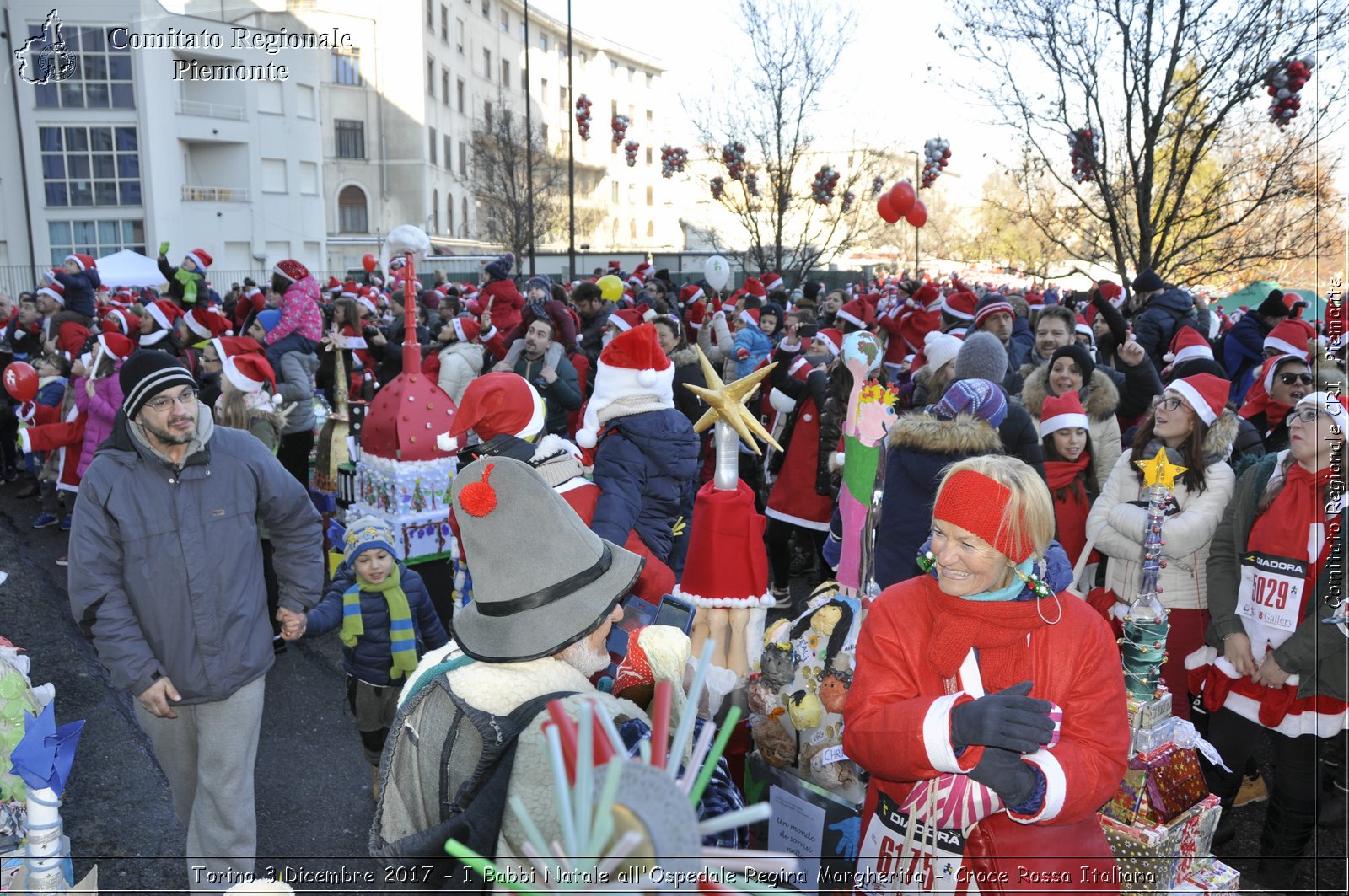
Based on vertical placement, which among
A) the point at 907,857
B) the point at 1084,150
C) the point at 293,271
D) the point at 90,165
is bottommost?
the point at 907,857

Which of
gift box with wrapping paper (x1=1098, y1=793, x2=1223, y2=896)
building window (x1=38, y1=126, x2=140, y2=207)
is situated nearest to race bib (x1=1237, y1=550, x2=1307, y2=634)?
gift box with wrapping paper (x1=1098, y1=793, x2=1223, y2=896)

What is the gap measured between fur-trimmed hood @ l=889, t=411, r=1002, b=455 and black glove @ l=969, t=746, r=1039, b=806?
202cm

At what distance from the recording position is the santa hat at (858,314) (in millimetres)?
10234

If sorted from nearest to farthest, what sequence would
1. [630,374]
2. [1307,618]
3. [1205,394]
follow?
[1307,618] → [630,374] → [1205,394]

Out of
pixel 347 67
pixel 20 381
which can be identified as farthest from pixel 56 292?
pixel 347 67

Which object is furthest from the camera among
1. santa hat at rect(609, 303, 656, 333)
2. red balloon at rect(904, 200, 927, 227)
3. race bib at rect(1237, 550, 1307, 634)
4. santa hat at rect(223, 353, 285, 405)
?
red balloon at rect(904, 200, 927, 227)

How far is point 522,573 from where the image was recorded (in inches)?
80.4

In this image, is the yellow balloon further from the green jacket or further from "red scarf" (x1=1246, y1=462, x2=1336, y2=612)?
"red scarf" (x1=1246, y1=462, x2=1336, y2=612)

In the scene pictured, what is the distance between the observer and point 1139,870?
3.00m

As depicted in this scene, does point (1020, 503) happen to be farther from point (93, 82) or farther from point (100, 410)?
point (93, 82)

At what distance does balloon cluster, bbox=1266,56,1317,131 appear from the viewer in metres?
8.25

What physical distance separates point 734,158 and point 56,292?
1130 cm

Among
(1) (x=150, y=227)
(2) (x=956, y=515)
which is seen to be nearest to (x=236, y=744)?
(2) (x=956, y=515)

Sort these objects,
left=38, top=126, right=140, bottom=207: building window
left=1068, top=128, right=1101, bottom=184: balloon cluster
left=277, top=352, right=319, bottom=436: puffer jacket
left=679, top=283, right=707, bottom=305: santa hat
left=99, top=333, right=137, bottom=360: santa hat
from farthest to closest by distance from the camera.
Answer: left=38, top=126, right=140, bottom=207: building window < left=679, top=283, right=707, bottom=305: santa hat < left=1068, top=128, right=1101, bottom=184: balloon cluster < left=99, top=333, right=137, bottom=360: santa hat < left=277, top=352, right=319, bottom=436: puffer jacket
